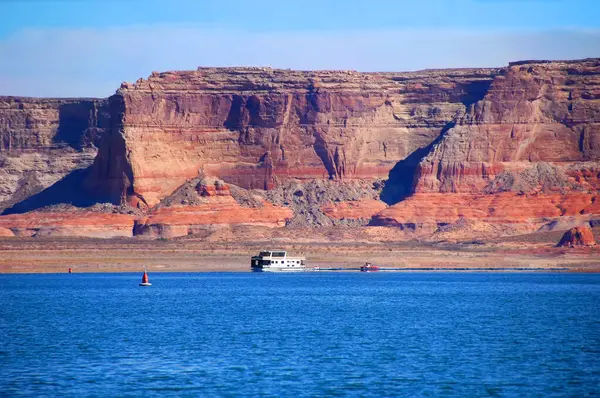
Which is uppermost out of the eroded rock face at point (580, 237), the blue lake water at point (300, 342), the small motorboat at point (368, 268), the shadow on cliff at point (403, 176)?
the shadow on cliff at point (403, 176)

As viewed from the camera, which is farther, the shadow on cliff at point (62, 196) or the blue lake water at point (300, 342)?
the shadow on cliff at point (62, 196)

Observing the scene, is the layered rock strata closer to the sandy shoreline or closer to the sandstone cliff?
the sandstone cliff

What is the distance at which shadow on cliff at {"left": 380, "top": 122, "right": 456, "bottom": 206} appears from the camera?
188 metres

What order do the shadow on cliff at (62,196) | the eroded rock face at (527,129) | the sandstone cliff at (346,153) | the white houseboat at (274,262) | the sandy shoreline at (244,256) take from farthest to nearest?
the eroded rock face at (527,129) < the shadow on cliff at (62,196) < the sandstone cliff at (346,153) < the white houseboat at (274,262) < the sandy shoreline at (244,256)

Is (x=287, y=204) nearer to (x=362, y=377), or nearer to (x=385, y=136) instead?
(x=385, y=136)

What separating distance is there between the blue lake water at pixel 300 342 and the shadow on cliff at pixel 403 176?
239 feet

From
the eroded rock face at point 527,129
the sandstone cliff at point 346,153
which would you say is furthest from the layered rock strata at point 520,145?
the sandstone cliff at point 346,153

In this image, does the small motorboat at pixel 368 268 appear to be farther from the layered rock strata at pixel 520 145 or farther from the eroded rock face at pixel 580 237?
the layered rock strata at pixel 520 145

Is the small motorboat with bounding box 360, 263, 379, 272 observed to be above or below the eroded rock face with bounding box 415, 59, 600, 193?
below

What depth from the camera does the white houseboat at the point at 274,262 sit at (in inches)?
5974

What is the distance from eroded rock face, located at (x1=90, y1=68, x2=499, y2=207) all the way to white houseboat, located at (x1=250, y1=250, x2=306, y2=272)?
31.9 metres

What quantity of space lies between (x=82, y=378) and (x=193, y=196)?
119m

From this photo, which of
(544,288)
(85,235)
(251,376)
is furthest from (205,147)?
(251,376)

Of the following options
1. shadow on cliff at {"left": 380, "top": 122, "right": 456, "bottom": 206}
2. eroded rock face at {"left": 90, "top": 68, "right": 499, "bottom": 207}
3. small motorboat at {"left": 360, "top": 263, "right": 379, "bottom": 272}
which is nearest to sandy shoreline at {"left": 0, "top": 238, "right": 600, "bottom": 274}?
small motorboat at {"left": 360, "top": 263, "right": 379, "bottom": 272}
